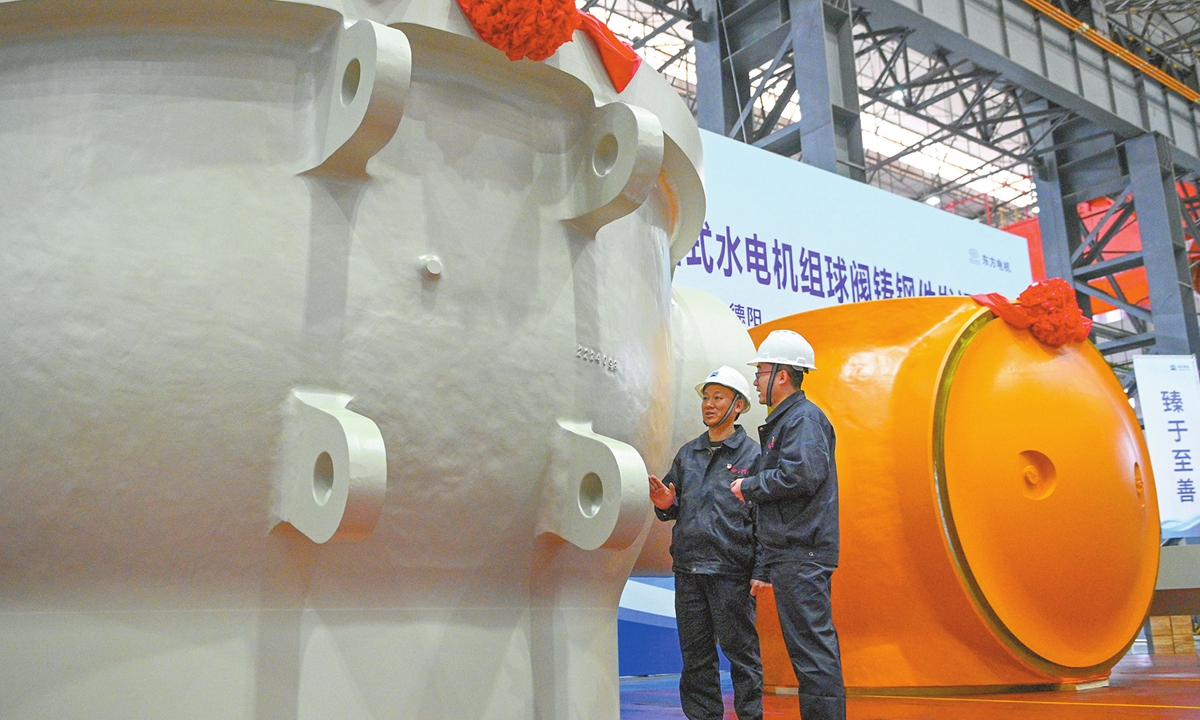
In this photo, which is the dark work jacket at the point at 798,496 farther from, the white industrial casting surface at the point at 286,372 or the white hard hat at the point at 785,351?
the white industrial casting surface at the point at 286,372

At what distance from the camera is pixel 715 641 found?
2951 millimetres

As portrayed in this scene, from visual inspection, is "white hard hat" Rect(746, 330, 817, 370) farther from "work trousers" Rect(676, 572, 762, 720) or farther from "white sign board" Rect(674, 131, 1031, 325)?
"white sign board" Rect(674, 131, 1031, 325)

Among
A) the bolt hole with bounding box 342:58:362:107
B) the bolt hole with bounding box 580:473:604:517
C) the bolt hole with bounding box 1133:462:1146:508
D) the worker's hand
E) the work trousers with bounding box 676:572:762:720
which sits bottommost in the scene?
the work trousers with bounding box 676:572:762:720

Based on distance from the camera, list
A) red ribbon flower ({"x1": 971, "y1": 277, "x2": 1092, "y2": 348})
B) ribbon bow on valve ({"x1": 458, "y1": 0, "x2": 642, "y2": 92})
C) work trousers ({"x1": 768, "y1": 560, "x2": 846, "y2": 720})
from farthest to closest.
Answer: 1. red ribbon flower ({"x1": 971, "y1": 277, "x2": 1092, "y2": 348})
2. work trousers ({"x1": 768, "y1": 560, "x2": 846, "y2": 720})
3. ribbon bow on valve ({"x1": 458, "y1": 0, "x2": 642, "y2": 92})

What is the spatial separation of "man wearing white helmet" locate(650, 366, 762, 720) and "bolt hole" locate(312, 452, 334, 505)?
119cm

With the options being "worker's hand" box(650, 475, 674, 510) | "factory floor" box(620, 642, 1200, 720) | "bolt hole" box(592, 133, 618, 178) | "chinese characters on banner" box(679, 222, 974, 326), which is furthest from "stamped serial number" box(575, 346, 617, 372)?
"chinese characters on banner" box(679, 222, 974, 326)

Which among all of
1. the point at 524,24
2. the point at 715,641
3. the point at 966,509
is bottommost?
the point at 715,641

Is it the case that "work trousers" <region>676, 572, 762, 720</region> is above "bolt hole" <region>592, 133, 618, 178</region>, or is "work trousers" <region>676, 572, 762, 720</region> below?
below

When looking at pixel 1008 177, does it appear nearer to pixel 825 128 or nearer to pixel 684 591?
pixel 825 128

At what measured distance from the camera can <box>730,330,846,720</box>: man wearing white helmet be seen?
8.66 feet

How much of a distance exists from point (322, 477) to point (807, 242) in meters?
5.52

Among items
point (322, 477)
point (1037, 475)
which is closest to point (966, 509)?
point (1037, 475)

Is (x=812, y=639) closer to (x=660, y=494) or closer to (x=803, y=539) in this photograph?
(x=803, y=539)

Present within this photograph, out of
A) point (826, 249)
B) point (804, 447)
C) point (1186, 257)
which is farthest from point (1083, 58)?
point (804, 447)
